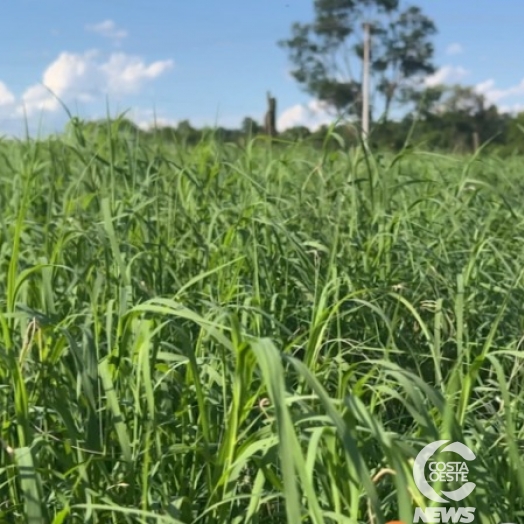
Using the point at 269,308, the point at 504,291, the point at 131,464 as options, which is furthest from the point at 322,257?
the point at 131,464

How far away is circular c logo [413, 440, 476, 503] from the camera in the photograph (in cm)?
87

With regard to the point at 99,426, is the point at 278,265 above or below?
above

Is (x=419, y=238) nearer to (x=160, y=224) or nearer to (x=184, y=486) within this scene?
(x=160, y=224)

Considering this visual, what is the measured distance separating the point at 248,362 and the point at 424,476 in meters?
0.24

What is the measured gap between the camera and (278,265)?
1.58 m

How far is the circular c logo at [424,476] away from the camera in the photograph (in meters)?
0.87

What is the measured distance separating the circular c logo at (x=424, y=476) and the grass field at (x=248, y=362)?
1 cm

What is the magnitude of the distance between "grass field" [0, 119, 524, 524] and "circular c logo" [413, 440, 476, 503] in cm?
1

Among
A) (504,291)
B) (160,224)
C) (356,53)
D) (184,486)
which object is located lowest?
(184,486)

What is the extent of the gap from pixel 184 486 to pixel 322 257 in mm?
686

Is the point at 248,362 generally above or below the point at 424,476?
above

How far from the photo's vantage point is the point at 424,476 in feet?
2.94

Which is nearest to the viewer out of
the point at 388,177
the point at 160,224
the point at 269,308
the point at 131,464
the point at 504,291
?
the point at 131,464

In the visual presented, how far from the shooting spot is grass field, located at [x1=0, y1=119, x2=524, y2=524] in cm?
92
